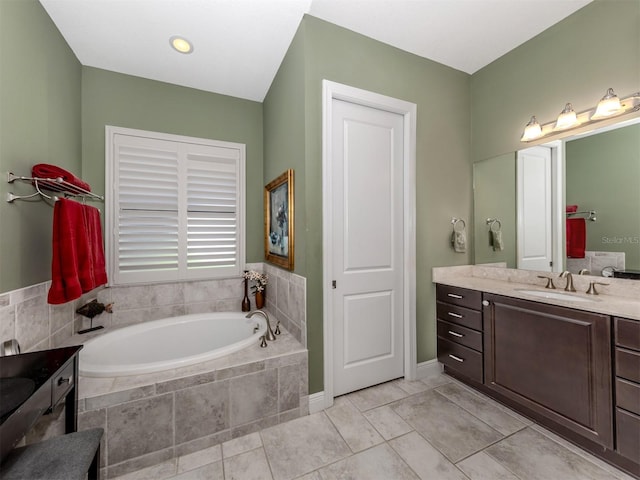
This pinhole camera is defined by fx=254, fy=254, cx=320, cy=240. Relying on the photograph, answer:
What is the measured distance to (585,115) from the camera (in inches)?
69.7

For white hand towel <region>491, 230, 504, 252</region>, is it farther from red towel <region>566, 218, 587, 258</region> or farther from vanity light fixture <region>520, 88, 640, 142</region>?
vanity light fixture <region>520, 88, 640, 142</region>

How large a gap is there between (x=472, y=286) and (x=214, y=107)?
2.97 m

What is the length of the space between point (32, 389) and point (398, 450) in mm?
1755

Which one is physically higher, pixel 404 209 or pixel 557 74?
pixel 557 74

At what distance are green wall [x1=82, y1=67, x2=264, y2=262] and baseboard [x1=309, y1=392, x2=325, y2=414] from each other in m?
1.51

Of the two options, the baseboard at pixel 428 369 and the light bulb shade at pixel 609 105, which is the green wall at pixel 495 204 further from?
the baseboard at pixel 428 369

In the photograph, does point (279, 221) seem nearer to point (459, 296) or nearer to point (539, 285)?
point (459, 296)

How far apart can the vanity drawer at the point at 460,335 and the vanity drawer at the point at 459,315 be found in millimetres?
37

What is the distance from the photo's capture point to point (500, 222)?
2312mm

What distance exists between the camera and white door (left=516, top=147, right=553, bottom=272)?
201 centimetres

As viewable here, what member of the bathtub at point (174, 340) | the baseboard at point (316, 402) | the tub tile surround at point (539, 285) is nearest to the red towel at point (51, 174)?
the bathtub at point (174, 340)

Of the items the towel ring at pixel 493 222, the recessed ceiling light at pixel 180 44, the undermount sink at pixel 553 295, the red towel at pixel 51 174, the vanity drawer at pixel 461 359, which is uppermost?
the recessed ceiling light at pixel 180 44

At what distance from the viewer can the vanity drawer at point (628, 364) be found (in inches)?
48.0

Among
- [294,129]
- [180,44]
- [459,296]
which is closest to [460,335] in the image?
[459,296]
